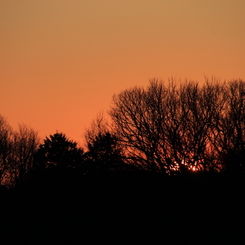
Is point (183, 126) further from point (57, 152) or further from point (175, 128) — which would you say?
point (57, 152)

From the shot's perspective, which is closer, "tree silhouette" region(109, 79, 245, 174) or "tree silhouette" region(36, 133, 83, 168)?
"tree silhouette" region(109, 79, 245, 174)

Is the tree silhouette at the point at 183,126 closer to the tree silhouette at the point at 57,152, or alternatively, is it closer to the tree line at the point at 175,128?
the tree line at the point at 175,128

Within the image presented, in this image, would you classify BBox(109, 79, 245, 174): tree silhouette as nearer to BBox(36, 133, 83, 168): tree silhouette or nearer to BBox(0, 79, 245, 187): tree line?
BBox(0, 79, 245, 187): tree line

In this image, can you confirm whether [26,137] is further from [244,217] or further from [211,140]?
[244,217]

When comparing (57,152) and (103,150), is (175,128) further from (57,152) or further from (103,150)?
(57,152)

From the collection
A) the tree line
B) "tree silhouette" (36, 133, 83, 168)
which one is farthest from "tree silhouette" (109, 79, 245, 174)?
"tree silhouette" (36, 133, 83, 168)

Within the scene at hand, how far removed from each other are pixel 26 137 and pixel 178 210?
40416 mm

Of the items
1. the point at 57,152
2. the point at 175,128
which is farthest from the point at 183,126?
the point at 57,152

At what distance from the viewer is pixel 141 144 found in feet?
120

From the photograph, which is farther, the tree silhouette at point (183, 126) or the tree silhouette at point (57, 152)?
the tree silhouette at point (57, 152)

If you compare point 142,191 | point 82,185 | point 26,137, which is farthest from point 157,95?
point 26,137

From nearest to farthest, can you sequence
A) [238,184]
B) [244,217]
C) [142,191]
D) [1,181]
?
[244,217] → [238,184] → [142,191] → [1,181]

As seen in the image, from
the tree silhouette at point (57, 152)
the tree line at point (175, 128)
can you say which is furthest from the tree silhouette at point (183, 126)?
the tree silhouette at point (57, 152)

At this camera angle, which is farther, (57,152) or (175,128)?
(57,152)
